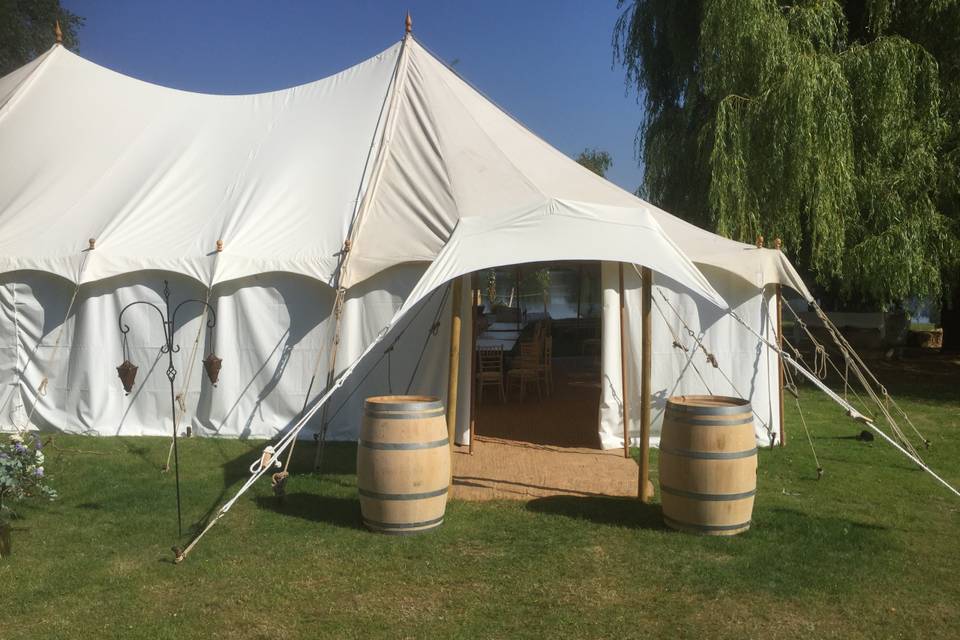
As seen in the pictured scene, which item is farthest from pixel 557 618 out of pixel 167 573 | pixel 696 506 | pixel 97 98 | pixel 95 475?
pixel 97 98

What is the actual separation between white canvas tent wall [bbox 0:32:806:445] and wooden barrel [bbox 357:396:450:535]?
251cm

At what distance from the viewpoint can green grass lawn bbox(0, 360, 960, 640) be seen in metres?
4.03

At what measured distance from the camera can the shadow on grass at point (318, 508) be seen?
559 centimetres

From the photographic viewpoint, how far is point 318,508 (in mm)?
5883

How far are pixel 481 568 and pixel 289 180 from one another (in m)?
5.53

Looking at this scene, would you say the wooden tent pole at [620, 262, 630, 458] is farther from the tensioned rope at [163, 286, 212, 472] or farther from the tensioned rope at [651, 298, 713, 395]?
the tensioned rope at [163, 286, 212, 472]

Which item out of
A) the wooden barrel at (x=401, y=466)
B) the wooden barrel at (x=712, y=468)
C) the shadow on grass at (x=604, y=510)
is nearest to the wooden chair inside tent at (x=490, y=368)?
the shadow on grass at (x=604, y=510)

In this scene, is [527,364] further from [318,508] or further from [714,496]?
[714,496]

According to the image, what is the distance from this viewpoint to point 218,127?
10000 mm

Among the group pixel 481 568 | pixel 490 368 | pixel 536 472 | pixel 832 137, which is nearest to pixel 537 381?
pixel 490 368

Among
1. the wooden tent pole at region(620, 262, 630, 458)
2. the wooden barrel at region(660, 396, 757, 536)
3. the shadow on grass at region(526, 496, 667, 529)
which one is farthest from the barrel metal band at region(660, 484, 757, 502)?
the wooden tent pole at region(620, 262, 630, 458)

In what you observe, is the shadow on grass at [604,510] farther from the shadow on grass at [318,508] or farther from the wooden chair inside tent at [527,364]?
the wooden chair inside tent at [527,364]

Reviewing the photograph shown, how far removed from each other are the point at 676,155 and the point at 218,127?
278 inches

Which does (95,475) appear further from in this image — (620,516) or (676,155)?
(676,155)
